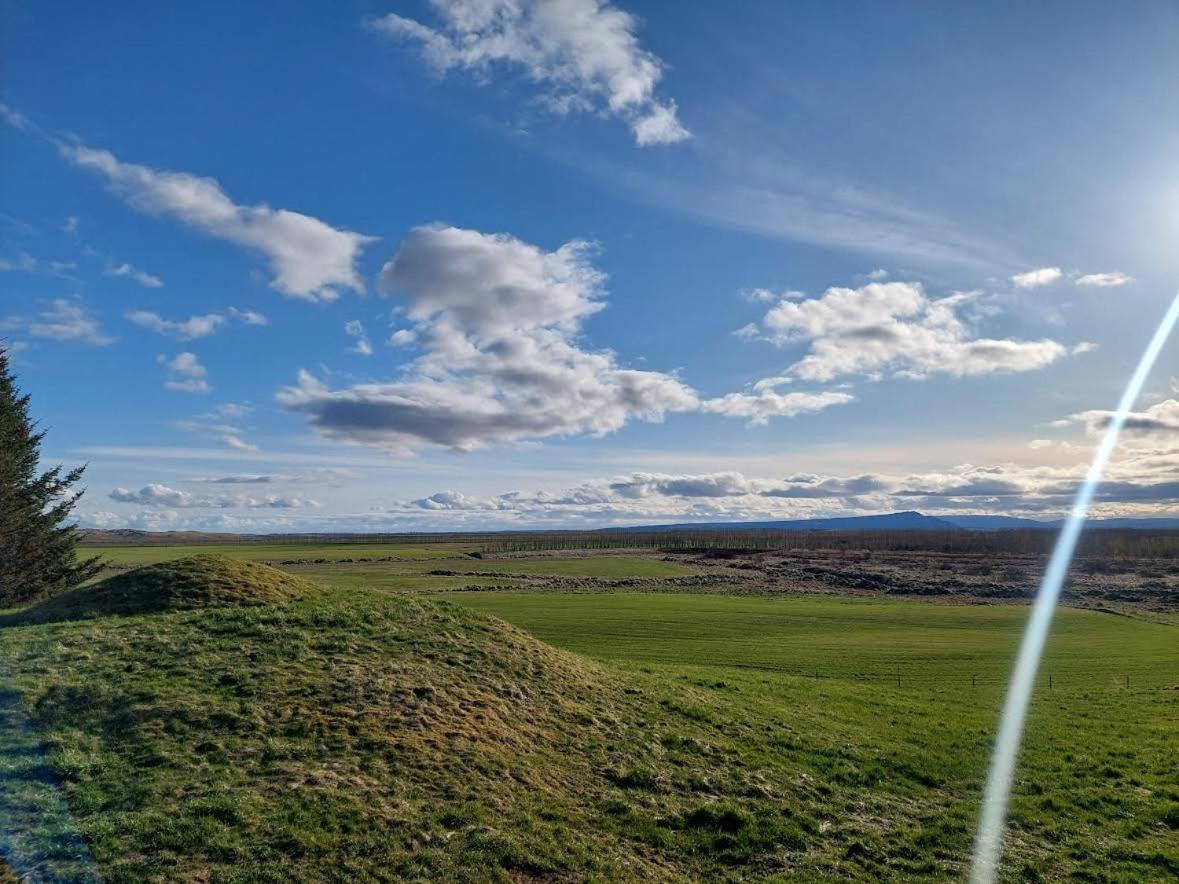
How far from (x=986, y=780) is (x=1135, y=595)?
91432mm

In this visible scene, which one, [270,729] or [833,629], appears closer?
[270,729]

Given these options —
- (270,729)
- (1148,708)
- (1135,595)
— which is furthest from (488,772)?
(1135,595)

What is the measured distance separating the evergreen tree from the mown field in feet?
104

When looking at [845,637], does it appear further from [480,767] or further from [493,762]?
[480,767]

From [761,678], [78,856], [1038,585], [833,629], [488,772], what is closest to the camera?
[78,856]

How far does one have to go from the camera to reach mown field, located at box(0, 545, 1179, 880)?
10969 millimetres

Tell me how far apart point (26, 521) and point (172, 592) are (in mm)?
32814

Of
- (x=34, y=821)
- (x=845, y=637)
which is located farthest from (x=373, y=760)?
(x=845, y=637)

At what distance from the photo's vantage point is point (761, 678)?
2992 cm

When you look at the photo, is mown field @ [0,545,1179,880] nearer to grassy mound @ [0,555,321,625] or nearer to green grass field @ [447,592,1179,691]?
grassy mound @ [0,555,321,625]

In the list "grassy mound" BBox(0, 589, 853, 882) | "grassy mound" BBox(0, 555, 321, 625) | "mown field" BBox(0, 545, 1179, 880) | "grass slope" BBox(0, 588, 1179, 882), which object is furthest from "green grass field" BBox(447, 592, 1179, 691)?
"grassy mound" BBox(0, 555, 321, 625)

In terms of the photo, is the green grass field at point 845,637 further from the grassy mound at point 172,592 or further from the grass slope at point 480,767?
the grassy mound at point 172,592

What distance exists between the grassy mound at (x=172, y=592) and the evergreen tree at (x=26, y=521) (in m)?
25.1

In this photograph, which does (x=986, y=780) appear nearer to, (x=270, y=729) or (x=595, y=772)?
(x=595, y=772)
